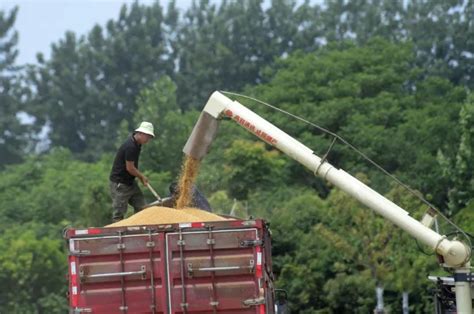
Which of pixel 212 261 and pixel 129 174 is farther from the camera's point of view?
pixel 129 174

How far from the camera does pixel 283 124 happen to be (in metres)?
62.4

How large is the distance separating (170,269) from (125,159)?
3.66 meters

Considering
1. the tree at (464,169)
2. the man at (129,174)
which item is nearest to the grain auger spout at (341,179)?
the man at (129,174)

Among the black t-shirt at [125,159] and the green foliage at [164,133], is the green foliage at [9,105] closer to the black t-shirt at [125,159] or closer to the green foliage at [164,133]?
the green foliage at [164,133]

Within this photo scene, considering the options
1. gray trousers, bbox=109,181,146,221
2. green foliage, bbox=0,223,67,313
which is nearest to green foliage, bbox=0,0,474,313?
green foliage, bbox=0,223,67,313

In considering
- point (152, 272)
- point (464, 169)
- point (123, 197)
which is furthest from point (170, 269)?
point (464, 169)

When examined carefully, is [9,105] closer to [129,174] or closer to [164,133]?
[164,133]

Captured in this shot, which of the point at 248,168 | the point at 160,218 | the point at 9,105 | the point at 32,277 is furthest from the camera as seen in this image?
the point at 9,105

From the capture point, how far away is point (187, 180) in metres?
19.5

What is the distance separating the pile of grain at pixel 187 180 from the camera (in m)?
19.3

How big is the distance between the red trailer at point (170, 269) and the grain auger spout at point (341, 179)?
1.64m

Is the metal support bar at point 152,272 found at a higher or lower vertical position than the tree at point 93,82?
lower

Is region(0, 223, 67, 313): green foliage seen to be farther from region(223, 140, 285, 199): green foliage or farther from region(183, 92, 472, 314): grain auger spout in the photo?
region(183, 92, 472, 314): grain auger spout

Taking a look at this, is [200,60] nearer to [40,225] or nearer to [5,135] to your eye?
[5,135]
